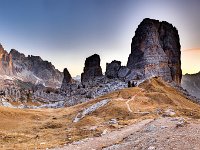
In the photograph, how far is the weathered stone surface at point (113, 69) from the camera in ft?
619

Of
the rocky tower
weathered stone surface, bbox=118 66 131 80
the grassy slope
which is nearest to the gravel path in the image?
the grassy slope

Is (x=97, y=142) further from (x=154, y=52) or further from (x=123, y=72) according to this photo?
(x=123, y=72)

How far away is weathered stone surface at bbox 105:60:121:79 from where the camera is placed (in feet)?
619

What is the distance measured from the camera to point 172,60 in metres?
193

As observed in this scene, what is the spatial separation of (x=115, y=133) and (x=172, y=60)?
160 meters

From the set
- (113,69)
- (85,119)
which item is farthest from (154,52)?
(85,119)

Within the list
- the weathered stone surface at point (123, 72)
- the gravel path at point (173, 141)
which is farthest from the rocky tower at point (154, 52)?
the gravel path at point (173, 141)

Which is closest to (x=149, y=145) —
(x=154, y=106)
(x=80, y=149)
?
(x=80, y=149)

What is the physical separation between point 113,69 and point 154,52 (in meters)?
28.6

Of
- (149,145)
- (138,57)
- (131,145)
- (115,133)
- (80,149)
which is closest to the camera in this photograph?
(149,145)

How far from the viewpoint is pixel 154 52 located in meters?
176

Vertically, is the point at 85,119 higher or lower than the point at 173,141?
lower

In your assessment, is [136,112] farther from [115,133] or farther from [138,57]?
[138,57]

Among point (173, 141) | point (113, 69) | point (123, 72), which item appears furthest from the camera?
point (113, 69)
